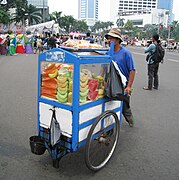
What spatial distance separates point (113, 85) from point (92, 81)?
0.30m

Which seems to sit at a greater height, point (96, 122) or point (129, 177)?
point (96, 122)

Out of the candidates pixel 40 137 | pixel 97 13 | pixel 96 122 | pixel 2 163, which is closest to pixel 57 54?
pixel 96 122

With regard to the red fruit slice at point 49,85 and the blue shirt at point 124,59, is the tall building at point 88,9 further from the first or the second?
the red fruit slice at point 49,85

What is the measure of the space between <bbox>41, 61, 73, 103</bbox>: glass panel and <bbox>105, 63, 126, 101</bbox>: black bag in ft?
1.86

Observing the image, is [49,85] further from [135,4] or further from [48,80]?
[135,4]

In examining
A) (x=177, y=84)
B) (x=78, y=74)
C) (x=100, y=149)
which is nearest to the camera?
(x=78, y=74)

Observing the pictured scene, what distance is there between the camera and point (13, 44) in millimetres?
17188

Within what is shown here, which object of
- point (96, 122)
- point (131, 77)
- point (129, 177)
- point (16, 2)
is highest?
point (16, 2)

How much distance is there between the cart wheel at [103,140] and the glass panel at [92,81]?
0.88 feet

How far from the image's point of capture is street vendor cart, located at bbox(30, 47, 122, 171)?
253 cm

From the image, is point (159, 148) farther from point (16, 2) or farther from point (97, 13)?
point (97, 13)

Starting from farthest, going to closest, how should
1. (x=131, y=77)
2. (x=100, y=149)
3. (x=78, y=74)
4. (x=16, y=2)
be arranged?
(x=16, y=2)
(x=131, y=77)
(x=100, y=149)
(x=78, y=74)

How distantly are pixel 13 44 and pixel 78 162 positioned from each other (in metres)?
15.8

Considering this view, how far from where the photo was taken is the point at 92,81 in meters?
2.82
